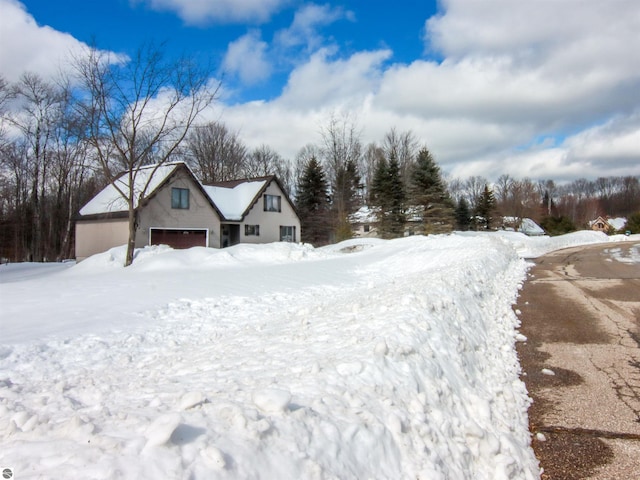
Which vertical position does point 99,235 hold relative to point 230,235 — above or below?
above

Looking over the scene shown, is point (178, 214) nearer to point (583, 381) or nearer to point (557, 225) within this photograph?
point (583, 381)

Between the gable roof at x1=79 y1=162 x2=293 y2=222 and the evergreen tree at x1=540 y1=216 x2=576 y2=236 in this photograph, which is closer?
the gable roof at x1=79 y1=162 x2=293 y2=222

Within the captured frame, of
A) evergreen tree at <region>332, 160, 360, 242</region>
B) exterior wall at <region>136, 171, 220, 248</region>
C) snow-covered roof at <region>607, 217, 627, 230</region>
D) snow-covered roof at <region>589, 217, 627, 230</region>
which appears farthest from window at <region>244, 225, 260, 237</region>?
snow-covered roof at <region>607, 217, 627, 230</region>

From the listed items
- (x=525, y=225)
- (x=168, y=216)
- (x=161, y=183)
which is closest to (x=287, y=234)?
(x=168, y=216)

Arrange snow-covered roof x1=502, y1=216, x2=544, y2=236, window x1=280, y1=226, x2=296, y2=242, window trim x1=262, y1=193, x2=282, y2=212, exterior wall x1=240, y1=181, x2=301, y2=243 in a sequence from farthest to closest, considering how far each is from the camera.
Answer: snow-covered roof x1=502, y1=216, x2=544, y2=236
window x1=280, y1=226, x2=296, y2=242
window trim x1=262, y1=193, x2=282, y2=212
exterior wall x1=240, y1=181, x2=301, y2=243

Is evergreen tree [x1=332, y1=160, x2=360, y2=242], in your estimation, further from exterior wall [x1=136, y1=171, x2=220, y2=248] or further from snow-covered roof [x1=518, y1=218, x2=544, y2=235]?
snow-covered roof [x1=518, y1=218, x2=544, y2=235]

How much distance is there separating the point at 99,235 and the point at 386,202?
2586 cm

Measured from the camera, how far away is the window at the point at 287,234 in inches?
1355

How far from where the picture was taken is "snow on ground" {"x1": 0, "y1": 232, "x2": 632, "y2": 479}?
2.54 m

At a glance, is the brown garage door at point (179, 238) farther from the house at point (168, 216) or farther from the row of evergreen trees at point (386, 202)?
the row of evergreen trees at point (386, 202)

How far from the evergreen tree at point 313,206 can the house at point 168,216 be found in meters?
11.4

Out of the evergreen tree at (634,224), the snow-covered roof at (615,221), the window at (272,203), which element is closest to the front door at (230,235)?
the window at (272,203)

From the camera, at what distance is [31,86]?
32.4 meters

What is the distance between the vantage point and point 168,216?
25453 mm
